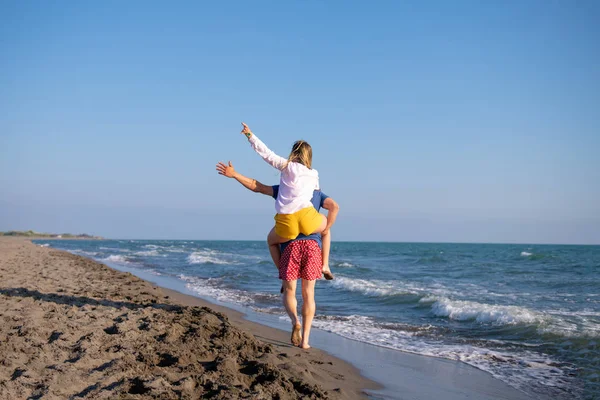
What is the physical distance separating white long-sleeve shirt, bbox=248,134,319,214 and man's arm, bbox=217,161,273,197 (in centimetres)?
20

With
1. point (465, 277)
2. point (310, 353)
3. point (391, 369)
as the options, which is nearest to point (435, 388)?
point (391, 369)

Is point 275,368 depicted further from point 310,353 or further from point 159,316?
point 159,316

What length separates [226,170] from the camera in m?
4.68

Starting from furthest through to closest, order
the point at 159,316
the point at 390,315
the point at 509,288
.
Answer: the point at 509,288
the point at 390,315
the point at 159,316

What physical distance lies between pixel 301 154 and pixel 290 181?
0.96 ft

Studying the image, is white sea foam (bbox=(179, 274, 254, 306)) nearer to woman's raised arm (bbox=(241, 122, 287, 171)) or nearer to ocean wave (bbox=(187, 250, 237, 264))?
woman's raised arm (bbox=(241, 122, 287, 171))

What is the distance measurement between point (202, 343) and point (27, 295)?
3.69 meters

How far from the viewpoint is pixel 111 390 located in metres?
3.05

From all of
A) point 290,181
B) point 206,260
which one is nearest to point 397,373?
point 290,181

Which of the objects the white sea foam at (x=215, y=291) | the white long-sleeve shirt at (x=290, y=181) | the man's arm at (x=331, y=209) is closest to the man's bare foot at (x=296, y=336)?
the man's arm at (x=331, y=209)

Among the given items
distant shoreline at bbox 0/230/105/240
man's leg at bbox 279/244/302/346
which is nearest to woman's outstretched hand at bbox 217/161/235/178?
man's leg at bbox 279/244/302/346

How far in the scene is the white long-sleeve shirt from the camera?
464 centimetres

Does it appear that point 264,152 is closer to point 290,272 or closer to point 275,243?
point 275,243

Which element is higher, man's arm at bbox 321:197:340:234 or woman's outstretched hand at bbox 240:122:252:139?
woman's outstretched hand at bbox 240:122:252:139
